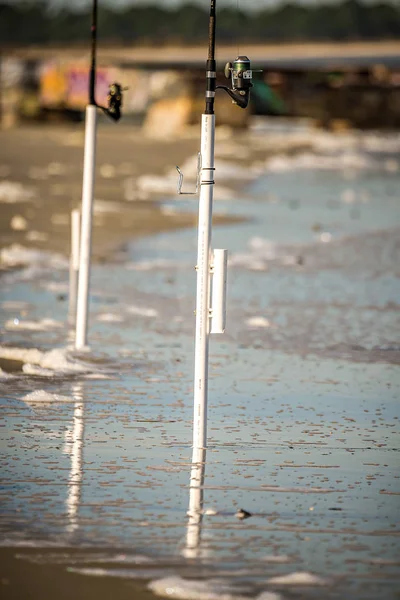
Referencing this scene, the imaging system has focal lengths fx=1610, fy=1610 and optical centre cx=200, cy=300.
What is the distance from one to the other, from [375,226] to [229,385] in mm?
16039

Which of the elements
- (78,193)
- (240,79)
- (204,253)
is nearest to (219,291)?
(204,253)

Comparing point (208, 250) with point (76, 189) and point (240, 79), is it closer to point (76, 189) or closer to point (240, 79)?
point (240, 79)

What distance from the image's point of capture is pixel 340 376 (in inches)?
515

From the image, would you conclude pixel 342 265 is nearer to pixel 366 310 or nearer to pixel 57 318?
pixel 366 310

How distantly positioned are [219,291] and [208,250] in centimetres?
25

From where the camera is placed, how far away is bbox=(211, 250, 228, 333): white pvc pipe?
951 cm

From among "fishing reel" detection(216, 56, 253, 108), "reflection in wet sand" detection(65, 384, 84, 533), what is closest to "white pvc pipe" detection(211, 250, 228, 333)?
"fishing reel" detection(216, 56, 253, 108)

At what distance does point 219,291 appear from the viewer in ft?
31.2

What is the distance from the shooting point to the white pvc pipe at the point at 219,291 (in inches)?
374

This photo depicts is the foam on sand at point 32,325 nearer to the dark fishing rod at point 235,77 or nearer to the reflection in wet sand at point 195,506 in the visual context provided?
the reflection in wet sand at point 195,506

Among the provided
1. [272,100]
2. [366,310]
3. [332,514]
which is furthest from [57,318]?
[272,100]

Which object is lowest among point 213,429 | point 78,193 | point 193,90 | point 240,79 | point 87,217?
point 213,429

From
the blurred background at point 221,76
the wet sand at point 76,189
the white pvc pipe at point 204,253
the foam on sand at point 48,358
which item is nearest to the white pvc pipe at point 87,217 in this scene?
the foam on sand at point 48,358

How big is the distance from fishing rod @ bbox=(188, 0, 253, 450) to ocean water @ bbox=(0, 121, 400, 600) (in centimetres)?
65
